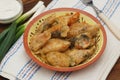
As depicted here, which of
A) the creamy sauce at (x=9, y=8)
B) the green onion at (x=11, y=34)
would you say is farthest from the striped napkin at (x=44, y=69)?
the creamy sauce at (x=9, y=8)

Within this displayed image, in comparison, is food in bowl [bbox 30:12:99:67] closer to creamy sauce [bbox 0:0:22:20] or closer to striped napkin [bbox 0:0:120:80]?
striped napkin [bbox 0:0:120:80]

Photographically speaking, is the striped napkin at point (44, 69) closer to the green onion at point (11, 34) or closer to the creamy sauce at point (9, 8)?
the green onion at point (11, 34)

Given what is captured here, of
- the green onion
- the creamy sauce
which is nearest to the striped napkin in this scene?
the green onion

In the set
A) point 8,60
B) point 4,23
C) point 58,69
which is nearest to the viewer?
point 58,69

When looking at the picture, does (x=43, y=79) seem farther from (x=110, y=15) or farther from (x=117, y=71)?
(x=110, y=15)

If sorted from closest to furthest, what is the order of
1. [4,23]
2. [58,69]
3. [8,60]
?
[58,69]
[8,60]
[4,23]

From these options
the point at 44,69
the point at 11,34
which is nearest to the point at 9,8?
the point at 11,34

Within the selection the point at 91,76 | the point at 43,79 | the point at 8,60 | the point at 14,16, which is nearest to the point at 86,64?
the point at 91,76
